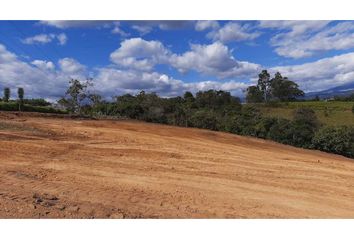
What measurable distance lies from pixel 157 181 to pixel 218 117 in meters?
12.2

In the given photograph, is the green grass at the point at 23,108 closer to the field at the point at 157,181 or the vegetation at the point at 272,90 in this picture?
the field at the point at 157,181

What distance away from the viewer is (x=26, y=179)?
5.93 m

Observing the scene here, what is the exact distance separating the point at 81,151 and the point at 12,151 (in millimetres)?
1302

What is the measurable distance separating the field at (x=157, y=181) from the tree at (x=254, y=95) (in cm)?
2433

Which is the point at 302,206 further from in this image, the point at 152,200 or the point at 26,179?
the point at 26,179

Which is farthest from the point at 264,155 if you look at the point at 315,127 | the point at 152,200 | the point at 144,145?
the point at 315,127

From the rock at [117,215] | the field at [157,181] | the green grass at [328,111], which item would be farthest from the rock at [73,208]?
the green grass at [328,111]

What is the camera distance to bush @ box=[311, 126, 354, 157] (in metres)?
13.7

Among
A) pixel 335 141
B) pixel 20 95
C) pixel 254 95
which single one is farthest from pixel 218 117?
pixel 254 95

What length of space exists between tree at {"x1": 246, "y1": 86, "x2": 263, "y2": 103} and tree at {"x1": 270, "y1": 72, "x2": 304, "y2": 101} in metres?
2.38

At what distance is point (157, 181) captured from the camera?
20.5 ft

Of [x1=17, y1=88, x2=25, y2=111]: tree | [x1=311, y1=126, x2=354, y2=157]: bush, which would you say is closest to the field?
[x1=311, y1=126, x2=354, y2=157]: bush

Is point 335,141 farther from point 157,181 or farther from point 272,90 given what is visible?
point 272,90

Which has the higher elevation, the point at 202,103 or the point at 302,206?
the point at 202,103
